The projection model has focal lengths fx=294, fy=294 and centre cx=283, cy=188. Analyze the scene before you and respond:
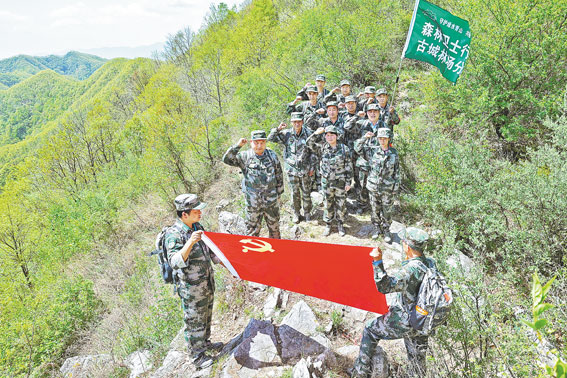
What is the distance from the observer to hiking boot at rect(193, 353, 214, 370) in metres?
4.25

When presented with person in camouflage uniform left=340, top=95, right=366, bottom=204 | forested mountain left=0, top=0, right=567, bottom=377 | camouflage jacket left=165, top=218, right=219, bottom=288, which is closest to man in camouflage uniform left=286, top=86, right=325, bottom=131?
person in camouflage uniform left=340, top=95, right=366, bottom=204

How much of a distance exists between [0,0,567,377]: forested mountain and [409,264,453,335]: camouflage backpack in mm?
320

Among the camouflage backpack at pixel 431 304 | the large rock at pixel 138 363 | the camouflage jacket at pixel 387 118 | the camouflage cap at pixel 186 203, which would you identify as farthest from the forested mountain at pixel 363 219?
the camouflage cap at pixel 186 203

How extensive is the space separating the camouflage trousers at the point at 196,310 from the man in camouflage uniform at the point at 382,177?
402 cm

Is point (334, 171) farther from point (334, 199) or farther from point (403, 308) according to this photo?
point (403, 308)

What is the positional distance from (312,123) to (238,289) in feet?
16.7

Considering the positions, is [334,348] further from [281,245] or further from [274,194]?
[274,194]

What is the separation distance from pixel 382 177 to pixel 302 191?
220 centimetres

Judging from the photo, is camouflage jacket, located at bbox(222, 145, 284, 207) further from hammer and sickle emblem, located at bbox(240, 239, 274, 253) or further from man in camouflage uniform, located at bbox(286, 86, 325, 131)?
man in camouflage uniform, located at bbox(286, 86, 325, 131)

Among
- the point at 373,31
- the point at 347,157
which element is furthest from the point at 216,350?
the point at 373,31

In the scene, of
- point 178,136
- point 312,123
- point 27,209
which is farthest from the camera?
point 27,209

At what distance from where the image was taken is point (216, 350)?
4.53 metres

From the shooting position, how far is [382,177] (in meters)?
6.32

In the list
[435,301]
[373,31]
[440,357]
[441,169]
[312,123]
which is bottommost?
[440,357]
